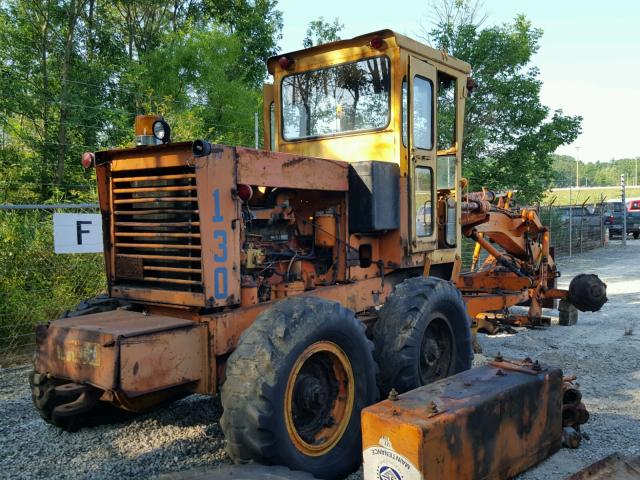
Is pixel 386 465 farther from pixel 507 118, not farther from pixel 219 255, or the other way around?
pixel 507 118

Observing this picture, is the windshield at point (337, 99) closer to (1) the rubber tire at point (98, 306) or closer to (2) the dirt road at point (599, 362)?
(1) the rubber tire at point (98, 306)

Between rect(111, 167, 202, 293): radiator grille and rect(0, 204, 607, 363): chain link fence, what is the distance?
3047 millimetres

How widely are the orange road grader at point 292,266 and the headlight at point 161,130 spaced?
0.05 ft

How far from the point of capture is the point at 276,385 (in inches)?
136

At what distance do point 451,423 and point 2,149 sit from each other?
12.1 metres

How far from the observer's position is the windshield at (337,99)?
539cm

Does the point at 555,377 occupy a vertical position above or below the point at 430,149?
below

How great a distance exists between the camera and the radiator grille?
4000mm

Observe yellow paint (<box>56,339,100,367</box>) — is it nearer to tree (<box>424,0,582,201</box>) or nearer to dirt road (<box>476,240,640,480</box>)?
dirt road (<box>476,240,640,480</box>)

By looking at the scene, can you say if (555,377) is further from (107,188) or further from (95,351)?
(107,188)

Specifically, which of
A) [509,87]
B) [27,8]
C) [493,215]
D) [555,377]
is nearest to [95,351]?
[555,377]

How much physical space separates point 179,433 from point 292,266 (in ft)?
5.25

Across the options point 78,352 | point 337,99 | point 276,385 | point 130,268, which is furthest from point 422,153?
point 78,352

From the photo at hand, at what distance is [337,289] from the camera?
4863mm
